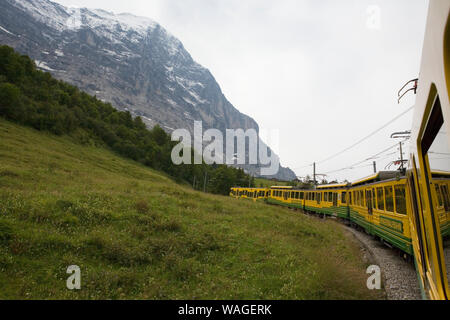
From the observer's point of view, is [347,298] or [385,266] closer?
[347,298]

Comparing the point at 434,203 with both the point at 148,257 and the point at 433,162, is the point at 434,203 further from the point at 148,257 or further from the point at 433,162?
the point at 148,257

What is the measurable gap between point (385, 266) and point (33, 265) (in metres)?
10.4

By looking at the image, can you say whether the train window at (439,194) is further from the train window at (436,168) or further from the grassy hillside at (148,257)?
the grassy hillside at (148,257)

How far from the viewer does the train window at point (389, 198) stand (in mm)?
9391

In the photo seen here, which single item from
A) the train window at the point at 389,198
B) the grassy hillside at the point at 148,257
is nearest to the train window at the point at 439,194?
the grassy hillside at the point at 148,257

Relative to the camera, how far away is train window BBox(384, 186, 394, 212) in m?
9.39

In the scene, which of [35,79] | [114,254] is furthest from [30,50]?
[114,254]

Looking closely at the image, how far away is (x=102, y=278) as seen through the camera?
231 inches

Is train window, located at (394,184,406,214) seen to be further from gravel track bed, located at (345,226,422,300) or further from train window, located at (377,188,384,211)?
gravel track bed, located at (345,226,422,300)

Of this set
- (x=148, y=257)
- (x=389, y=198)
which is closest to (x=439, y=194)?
(x=148, y=257)

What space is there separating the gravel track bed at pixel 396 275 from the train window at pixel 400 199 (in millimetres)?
1908

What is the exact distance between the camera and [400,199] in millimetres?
8688

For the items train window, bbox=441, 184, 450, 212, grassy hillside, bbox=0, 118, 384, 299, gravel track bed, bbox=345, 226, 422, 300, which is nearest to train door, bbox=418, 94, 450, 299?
train window, bbox=441, 184, 450, 212
